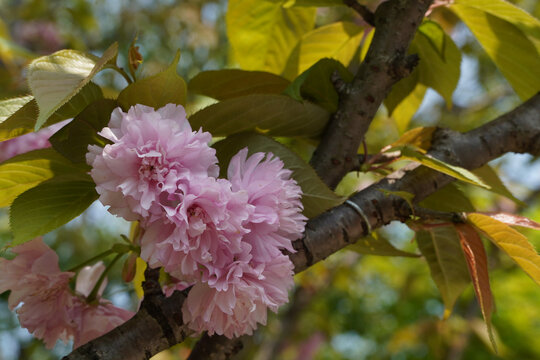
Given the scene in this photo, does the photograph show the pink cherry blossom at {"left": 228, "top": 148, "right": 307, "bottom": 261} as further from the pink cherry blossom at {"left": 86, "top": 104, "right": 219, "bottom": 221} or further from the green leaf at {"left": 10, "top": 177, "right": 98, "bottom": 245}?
the green leaf at {"left": 10, "top": 177, "right": 98, "bottom": 245}

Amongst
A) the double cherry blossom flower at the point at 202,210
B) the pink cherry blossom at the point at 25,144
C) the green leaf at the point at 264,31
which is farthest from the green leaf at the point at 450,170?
the pink cherry blossom at the point at 25,144

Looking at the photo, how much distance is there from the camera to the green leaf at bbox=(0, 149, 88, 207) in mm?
462

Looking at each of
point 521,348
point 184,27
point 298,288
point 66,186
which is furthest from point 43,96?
point 521,348

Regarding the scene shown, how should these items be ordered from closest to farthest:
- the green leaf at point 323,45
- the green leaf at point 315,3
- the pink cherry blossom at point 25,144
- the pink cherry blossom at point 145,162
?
the pink cherry blossom at point 145,162, the green leaf at point 315,3, the green leaf at point 323,45, the pink cherry blossom at point 25,144

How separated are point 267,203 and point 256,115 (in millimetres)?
104

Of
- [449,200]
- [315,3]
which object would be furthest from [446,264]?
[315,3]

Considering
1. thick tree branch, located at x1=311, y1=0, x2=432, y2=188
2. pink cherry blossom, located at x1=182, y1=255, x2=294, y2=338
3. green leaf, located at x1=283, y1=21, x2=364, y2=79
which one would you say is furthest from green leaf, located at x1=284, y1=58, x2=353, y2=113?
pink cherry blossom, located at x1=182, y1=255, x2=294, y2=338

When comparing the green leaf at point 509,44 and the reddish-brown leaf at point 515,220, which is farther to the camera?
the green leaf at point 509,44

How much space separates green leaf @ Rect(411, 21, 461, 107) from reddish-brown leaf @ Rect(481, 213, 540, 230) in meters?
0.21

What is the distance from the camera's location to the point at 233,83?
1.82 feet

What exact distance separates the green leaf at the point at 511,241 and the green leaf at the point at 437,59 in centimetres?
23

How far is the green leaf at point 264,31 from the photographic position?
0.66m

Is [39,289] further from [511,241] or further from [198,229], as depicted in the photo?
[511,241]

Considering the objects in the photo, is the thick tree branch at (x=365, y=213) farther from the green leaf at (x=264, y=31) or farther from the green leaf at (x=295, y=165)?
the green leaf at (x=264, y=31)
